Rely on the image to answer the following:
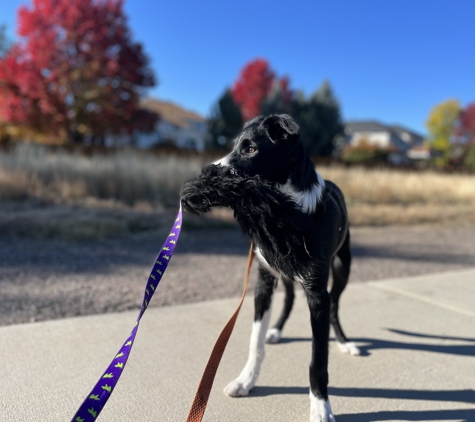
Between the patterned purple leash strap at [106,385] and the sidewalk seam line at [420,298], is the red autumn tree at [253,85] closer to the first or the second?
the sidewalk seam line at [420,298]

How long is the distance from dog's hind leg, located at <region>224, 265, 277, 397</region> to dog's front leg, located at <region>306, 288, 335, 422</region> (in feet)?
1.42

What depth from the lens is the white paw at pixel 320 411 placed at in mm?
2272

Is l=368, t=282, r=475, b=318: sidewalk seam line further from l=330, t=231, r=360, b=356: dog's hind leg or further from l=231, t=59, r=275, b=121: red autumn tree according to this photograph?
l=231, t=59, r=275, b=121: red autumn tree

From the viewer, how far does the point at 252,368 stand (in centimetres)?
265

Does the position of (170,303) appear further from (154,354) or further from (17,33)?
(17,33)

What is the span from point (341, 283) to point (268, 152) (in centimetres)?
148

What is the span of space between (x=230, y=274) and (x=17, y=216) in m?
3.77

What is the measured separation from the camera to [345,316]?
4.08 m

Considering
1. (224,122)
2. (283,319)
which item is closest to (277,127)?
(283,319)

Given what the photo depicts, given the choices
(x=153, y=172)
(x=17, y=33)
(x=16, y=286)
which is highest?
(x=17, y=33)

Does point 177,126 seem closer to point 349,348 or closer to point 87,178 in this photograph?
point 87,178

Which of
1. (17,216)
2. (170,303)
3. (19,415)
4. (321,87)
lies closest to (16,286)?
(170,303)

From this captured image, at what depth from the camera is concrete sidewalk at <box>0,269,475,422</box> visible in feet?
8.02

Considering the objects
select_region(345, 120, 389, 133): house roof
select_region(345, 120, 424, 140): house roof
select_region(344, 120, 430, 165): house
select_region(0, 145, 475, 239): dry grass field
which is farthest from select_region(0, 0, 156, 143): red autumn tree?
select_region(345, 120, 389, 133): house roof
